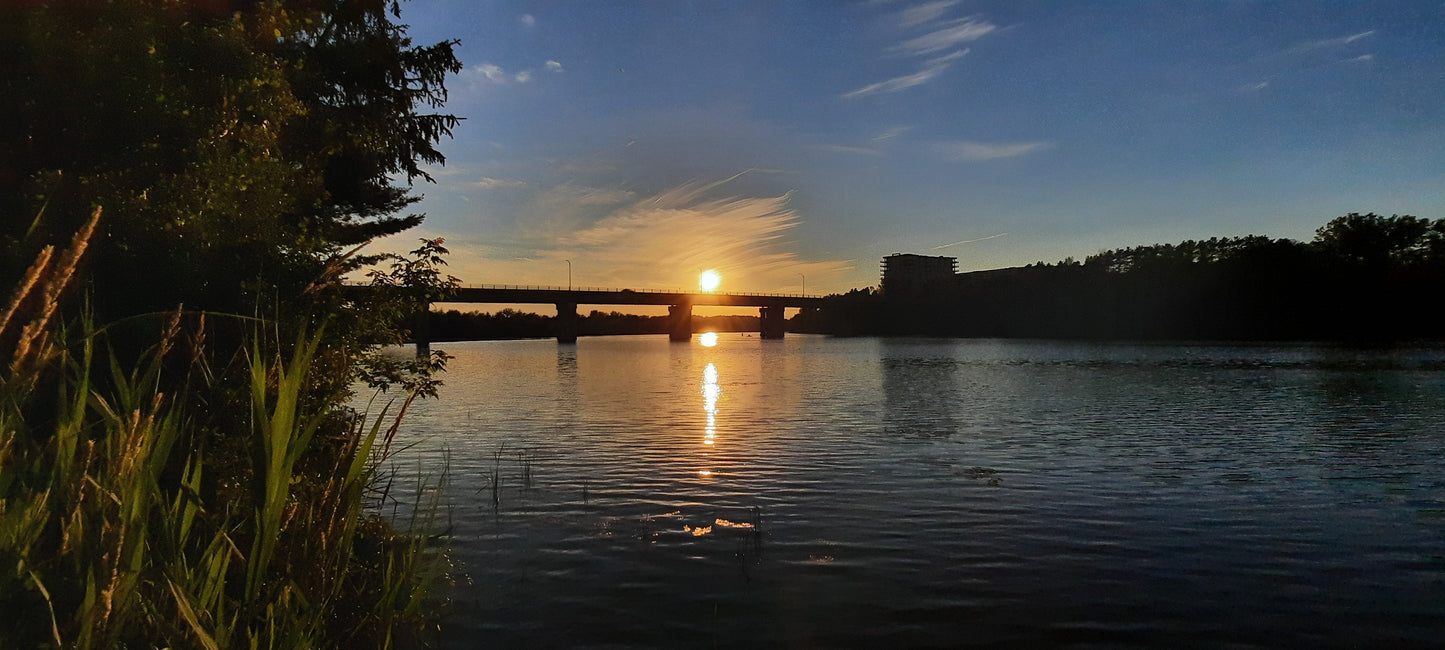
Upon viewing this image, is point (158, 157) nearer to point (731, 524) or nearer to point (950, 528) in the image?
point (731, 524)

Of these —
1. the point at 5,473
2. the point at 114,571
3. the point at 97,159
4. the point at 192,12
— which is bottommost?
the point at 114,571

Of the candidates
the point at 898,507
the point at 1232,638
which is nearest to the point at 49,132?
the point at 898,507

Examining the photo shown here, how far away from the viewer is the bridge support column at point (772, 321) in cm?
19050

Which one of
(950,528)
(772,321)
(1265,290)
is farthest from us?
(772,321)

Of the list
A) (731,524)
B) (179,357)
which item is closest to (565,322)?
(731,524)

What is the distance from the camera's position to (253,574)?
14.9 ft

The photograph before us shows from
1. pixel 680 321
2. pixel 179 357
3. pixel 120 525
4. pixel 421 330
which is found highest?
pixel 680 321

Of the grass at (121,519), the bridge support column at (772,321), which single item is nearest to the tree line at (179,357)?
the grass at (121,519)

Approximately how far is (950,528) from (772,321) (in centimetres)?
17954

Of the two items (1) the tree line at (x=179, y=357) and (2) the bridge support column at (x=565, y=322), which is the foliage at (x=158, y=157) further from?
(2) the bridge support column at (x=565, y=322)

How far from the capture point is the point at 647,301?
510 ft

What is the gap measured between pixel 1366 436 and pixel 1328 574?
662 inches

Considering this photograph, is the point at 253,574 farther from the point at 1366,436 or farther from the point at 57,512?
the point at 1366,436

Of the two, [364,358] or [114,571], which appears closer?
[114,571]
